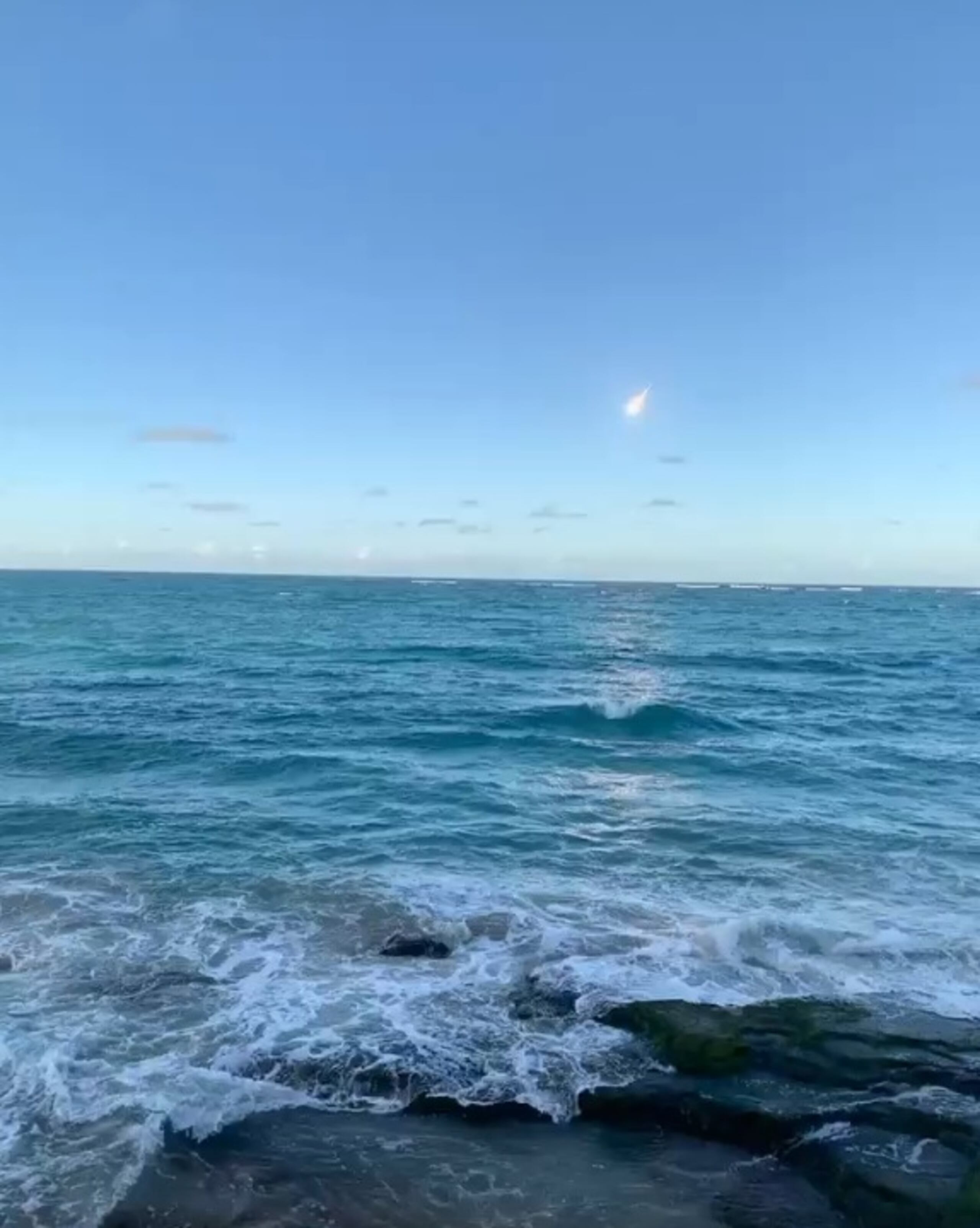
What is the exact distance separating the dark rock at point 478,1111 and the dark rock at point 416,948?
3.33m

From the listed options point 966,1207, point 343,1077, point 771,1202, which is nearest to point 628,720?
point 343,1077

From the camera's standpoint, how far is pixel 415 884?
14.7 m

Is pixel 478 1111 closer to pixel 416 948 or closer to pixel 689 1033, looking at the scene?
pixel 689 1033

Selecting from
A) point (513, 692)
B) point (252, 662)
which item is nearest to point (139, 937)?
point (513, 692)

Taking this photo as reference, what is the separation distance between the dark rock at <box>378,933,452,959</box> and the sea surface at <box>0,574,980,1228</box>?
0.60ft

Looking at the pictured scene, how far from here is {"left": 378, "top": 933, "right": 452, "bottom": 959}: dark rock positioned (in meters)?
11.9

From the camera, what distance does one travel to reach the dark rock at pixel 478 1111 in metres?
8.34

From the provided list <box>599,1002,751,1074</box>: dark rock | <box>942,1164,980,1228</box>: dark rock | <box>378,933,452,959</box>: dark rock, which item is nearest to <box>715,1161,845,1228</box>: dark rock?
<box>942,1164,980,1228</box>: dark rock

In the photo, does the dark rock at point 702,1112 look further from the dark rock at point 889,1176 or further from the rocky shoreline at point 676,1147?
the dark rock at point 889,1176

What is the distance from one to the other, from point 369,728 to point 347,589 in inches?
6363

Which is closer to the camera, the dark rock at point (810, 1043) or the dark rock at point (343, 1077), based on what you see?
the dark rock at point (343, 1077)

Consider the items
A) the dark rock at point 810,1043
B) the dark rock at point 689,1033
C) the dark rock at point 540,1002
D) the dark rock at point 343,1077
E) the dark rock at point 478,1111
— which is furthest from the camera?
the dark rock at point 540,1002

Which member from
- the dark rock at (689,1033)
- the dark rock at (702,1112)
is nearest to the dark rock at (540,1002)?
the dark rock at (689,1033)

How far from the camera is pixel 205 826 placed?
1805 cm
